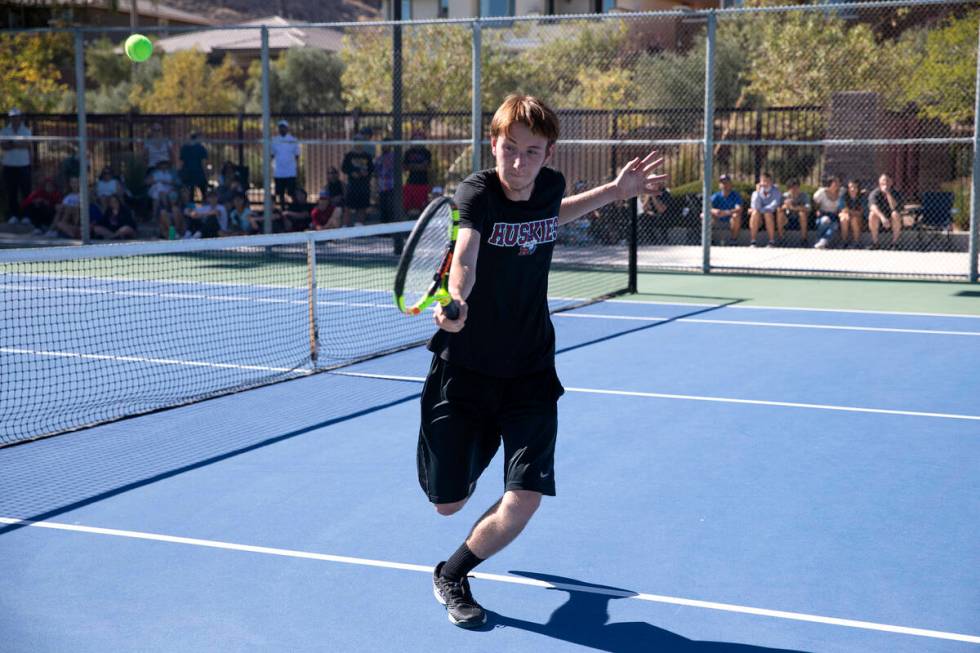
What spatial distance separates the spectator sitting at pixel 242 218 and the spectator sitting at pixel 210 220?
7.2 inches

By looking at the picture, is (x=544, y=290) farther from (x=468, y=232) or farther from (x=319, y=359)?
(x=319, y=359)

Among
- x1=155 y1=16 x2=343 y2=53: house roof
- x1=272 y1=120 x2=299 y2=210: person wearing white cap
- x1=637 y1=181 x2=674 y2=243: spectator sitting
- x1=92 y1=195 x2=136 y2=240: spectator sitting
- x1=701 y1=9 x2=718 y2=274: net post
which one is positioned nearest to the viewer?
x1=701 y1=9 x2=718 y2=274: net post

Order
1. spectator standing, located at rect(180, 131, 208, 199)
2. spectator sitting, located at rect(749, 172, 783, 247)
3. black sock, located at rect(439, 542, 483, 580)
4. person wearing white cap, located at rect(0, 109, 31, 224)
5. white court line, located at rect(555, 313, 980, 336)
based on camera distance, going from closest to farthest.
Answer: black sock, located at rect(439, 542, 483, 580) < white court line, located at rect(555, 313, 980, 336) < spectator sitting, located at rect(749, 172, 783, 247) < spectator standing, located at rect(180, 131, 208, 199) < person wearing white cap, located at rect(0, 109, 31, 224)

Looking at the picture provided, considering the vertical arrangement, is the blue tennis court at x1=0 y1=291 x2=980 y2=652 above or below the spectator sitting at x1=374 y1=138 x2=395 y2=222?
below

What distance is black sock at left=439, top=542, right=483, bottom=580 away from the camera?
4.56m

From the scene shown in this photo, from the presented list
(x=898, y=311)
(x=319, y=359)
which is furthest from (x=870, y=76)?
(x=319, y=359)

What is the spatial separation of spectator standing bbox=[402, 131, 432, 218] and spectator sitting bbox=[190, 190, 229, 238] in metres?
3.01

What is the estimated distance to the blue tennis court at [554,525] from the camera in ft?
14.7

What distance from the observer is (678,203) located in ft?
66.7

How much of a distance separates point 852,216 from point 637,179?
1392 centimetres

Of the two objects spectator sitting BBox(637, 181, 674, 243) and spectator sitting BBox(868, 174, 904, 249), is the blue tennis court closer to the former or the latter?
spectator sitting BBox(868, 174, 904, 249)

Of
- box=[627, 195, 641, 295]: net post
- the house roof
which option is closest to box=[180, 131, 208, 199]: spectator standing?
box=[627, 195, 641, 295]: net post

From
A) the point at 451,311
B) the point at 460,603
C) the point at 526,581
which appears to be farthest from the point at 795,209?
the point at 451,311

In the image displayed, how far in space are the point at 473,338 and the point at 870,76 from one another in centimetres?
2180
